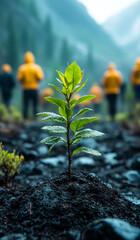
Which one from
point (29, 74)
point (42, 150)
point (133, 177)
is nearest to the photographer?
point (133, 177)

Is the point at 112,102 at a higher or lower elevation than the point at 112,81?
lower

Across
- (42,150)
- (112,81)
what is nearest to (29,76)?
(112,81)

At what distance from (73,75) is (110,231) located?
1.02 m

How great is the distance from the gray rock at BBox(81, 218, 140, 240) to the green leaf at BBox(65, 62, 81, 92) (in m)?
0.94

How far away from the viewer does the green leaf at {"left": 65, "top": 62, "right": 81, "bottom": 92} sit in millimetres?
1459

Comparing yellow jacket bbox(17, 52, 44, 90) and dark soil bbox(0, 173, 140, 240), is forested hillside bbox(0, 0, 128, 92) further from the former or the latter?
yellow jacket bbox(17, 52, 44, 90)

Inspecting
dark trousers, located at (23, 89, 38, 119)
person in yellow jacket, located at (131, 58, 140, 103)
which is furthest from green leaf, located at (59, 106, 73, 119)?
person in yellow jacket, located at (131, 58, 140, 103)

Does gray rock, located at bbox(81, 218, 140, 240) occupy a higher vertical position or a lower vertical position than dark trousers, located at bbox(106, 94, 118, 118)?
lower

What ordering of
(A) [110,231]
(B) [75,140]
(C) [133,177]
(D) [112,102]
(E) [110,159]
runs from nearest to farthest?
1. (A) [110,231]
2. (B) [75,140]
3. (C) [133,177]
4. (E) [110,159]
5. (D) [112,102]

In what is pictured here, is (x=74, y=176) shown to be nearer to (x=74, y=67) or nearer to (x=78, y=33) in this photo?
(x=74, y=67)

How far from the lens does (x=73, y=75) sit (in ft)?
4.90

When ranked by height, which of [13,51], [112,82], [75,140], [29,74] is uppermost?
[13,51]

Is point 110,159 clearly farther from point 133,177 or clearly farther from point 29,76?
point 29,76

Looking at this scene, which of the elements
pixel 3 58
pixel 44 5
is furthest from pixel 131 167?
pixel 44 5
